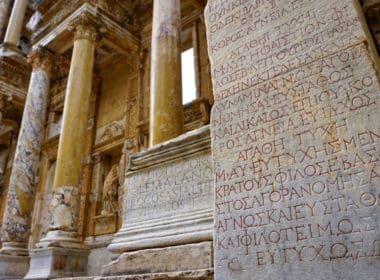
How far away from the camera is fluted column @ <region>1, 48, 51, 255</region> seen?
25.5ft

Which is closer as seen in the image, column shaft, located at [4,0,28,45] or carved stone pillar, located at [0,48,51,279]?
carved stone pillar, located at [0,48,51,279]

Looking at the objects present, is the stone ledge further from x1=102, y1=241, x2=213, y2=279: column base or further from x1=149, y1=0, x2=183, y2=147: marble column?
x1=149, y1=0, x2=183, y2=147: marble column

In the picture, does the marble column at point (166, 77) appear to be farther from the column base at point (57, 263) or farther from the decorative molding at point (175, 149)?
the column base at point (57, 263)

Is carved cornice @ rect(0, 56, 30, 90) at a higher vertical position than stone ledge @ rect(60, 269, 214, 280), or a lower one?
higher

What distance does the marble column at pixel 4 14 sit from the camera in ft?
42.5

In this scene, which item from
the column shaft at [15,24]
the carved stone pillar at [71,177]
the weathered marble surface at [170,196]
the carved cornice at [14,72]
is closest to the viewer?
the weathered marble surface at [170,196]

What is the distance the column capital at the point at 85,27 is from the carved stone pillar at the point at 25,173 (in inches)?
72.9

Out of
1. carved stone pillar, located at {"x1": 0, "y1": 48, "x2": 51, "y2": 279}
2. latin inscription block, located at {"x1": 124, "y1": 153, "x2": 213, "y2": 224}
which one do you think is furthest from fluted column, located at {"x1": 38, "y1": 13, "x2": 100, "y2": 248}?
latin inscription block, located at {"x1": 124, "y1": 153, "x2": 213, "y2": 224}

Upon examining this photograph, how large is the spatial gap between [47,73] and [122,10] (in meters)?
2.77

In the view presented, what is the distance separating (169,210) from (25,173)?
21.1 feet

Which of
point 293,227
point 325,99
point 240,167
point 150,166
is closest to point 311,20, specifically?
point 325,99

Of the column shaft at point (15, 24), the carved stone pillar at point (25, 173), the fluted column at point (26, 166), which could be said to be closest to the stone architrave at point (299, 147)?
the carved stone pillar at point (25, 173)

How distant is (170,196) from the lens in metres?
3.31

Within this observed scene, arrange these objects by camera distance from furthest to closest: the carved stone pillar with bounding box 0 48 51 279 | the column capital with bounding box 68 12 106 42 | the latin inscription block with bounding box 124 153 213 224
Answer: the column capital with bounding box 68 12 106 42
the carved stone pillar with bounding box 0 48 51 279
the latin inscription block with bounding box 124 153 213 224
